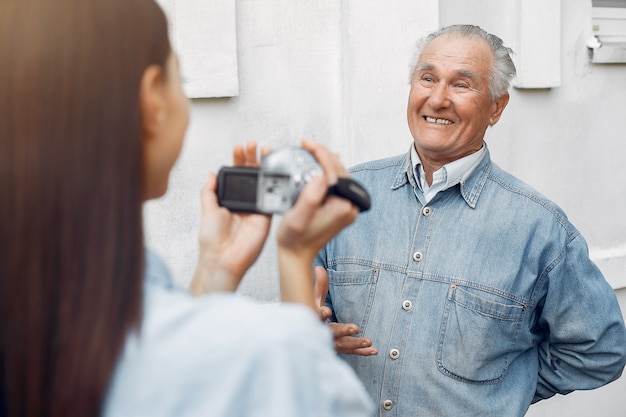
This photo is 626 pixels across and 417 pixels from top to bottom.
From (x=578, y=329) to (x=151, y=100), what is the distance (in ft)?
5.70

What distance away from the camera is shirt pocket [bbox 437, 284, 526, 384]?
236 centimetres

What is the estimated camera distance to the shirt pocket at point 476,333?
7.74 ft

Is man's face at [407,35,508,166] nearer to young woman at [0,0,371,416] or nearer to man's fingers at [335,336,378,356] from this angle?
man's fingers at [335,336,378,356]

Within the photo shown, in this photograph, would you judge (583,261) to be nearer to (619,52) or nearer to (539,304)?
(539,304)

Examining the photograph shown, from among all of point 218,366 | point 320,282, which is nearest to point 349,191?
point 218,366

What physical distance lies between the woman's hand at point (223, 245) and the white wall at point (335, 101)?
1598 mm

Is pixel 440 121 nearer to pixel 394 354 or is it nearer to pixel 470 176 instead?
pixel 470 176

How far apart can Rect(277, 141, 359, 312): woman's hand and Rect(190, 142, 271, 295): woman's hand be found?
7.3 inches

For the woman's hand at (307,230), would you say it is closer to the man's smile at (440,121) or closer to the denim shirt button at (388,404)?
the denim shirt button at (388,404)

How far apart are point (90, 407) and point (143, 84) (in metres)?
0.39

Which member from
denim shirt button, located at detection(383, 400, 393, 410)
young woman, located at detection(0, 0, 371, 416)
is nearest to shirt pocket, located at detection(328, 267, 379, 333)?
denim shirt button, located at detection(383, 400, 393, 410)

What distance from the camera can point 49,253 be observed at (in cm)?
98

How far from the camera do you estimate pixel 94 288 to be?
98cm

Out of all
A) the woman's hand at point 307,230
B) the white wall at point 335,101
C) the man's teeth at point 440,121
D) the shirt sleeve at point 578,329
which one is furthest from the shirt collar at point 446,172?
the woman's hand at point 307,230
